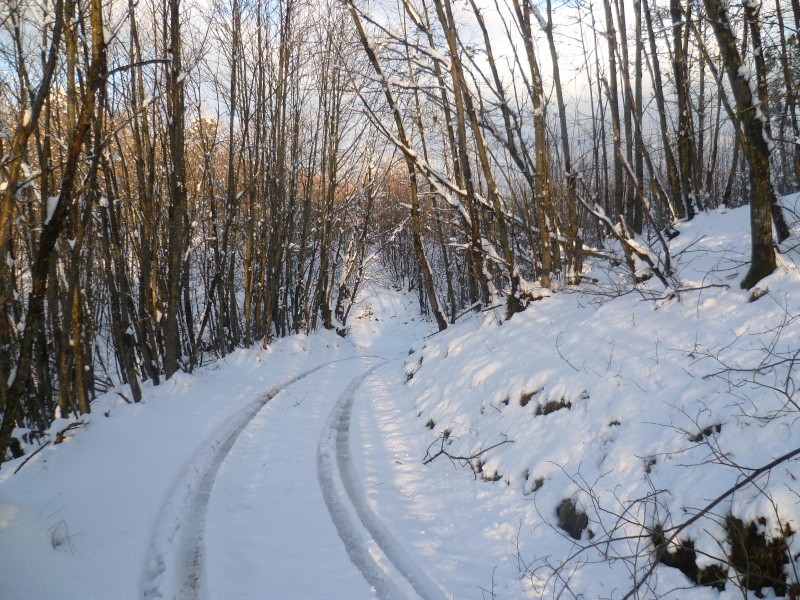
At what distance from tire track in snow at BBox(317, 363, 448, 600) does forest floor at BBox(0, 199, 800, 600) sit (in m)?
0.02

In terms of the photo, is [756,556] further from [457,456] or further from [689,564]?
[457,456]

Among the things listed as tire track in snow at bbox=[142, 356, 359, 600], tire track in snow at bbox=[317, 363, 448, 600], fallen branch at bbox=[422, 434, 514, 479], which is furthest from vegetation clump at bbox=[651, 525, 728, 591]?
tire track in snow at bbox=[142, 356, 359, 600]

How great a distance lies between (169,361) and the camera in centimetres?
1120

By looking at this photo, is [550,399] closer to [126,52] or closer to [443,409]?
[443,409]

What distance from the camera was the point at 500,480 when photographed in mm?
5371

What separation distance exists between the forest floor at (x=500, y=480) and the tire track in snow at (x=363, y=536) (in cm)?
2

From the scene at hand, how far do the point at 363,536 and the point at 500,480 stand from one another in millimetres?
1649

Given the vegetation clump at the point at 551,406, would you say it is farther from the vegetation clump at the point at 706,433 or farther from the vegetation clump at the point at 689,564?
the vegetation clump at the point at 689,564

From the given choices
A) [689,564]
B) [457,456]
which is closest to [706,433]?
[689,564]

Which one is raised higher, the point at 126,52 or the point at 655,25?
the point at 126,52

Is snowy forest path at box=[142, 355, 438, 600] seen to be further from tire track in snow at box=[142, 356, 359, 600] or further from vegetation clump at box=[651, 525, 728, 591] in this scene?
vegetation clump at box=[651, 525, 728, 591]

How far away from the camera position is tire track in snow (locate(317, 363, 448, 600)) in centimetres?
379

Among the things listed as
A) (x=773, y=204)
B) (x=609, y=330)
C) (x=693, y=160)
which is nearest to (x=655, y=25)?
(x=693, y=160)

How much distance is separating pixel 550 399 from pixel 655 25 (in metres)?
8.94
